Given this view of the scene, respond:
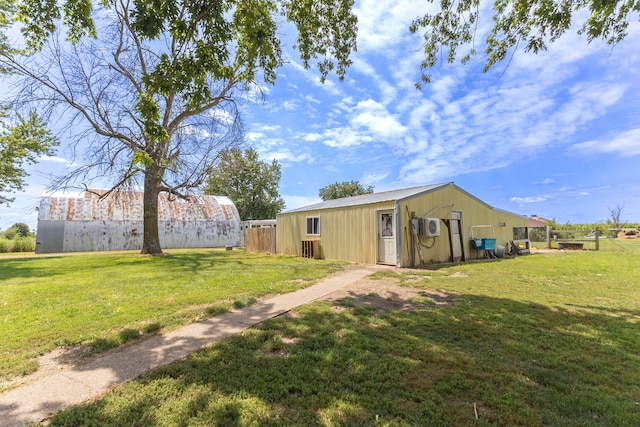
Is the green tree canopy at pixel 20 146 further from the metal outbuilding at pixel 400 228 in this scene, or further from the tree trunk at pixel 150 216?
the metal outbuilding at pixel 400 228

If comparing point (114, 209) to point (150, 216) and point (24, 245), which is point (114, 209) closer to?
point (24, 245)

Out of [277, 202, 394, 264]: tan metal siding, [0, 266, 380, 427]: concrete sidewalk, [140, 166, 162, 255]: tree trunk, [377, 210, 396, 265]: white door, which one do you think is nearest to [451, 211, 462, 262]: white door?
[377, 210, 396, 265]: white door

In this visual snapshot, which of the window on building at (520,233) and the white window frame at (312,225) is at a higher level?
the white window frame at (312,225)

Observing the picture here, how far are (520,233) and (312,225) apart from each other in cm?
1443

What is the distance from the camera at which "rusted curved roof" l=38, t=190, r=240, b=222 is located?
1950cm

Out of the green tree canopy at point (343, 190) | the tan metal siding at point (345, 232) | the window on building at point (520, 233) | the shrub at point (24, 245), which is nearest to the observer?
the tan metal siding at point (345, 232)

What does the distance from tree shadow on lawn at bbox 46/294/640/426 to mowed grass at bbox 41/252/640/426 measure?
12 mm

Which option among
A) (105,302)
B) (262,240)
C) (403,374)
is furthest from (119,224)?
(403,374)

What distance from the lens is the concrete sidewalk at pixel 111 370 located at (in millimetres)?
2350

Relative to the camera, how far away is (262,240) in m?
18.8

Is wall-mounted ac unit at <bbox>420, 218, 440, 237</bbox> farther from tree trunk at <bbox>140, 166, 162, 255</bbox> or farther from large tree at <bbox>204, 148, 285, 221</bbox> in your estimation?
large tree at <bbox>204, 148, 285, 221</bbox>

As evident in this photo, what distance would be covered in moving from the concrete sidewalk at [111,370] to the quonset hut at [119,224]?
43.6 feet

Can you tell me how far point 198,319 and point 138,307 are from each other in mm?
1411

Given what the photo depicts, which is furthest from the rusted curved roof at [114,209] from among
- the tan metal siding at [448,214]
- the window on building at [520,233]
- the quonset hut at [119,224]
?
the window on building at [520,233]
